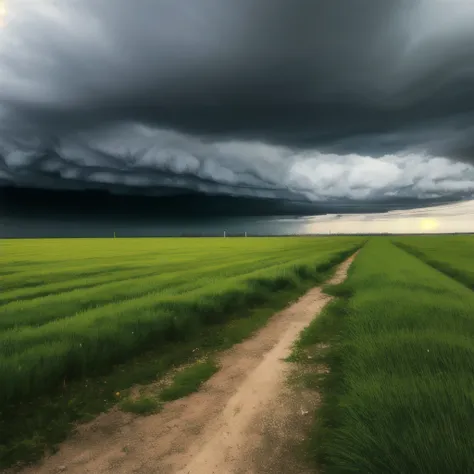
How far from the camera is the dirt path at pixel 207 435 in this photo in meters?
5.23

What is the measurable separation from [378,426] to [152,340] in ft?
25.7

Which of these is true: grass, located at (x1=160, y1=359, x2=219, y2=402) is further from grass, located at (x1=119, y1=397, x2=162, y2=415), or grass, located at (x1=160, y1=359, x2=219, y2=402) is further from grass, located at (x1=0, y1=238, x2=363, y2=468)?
grass, located at (x1=119, y1=397, x2=162, y2=415)

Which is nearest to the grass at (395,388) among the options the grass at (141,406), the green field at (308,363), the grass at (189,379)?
the green field at (308,363)

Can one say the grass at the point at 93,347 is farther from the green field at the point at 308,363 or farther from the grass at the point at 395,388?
the grass at the point at 395,388

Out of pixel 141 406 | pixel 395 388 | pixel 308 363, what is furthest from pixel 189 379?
pixel 395 388

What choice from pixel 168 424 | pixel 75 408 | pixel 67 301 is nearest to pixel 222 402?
pixel 168 424

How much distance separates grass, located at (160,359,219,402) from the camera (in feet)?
25.2

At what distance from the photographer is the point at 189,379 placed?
8.44 meters

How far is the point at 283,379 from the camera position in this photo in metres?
8.30

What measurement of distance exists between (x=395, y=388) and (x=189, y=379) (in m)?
4.84

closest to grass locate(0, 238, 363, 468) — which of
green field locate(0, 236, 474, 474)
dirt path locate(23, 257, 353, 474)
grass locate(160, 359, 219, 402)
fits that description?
green field locate(0, 236, 474, 474)

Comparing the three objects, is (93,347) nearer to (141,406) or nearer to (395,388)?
(141,406)

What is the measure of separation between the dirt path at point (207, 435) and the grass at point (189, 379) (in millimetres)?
228

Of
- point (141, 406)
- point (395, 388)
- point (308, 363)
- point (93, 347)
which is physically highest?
point (395, 388)
